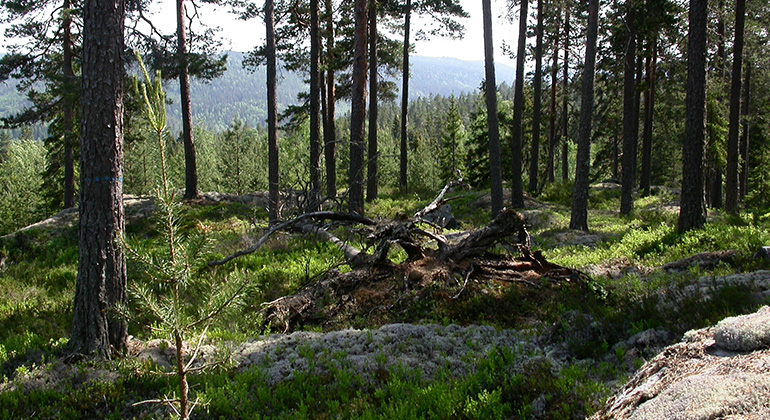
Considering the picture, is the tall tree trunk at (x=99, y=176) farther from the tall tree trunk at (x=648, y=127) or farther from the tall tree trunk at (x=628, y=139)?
the tall tree trunk at (x=648, y=127)

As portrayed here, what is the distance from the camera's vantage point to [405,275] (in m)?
7.16

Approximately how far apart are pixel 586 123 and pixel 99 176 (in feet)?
40.0

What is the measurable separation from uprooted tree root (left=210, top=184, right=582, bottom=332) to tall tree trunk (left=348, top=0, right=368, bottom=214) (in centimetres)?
462

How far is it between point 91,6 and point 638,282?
25.5 feet

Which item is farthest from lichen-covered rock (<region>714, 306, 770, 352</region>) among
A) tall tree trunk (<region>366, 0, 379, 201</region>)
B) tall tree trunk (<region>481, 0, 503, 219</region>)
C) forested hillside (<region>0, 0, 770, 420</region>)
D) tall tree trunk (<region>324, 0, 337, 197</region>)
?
tall tree trunk (<region>324, 0, 337, 197</region>)

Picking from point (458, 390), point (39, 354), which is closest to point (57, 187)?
point (39, 354)

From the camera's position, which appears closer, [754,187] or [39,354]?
[39,354]

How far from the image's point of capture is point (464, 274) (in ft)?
23.1

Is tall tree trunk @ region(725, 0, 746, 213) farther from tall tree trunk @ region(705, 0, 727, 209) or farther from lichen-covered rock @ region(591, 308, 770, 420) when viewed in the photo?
lichen-covered rock @ region(591, 308, 770, 420)

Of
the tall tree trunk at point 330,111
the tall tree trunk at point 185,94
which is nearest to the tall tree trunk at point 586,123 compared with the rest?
the tall tree trunk at point 330,111

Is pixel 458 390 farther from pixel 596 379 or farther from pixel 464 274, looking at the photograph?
pixel 464 274

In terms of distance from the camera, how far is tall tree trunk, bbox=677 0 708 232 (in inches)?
390

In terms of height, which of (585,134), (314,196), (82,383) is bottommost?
(82,383)

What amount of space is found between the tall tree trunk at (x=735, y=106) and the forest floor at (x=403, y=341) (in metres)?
10.7
